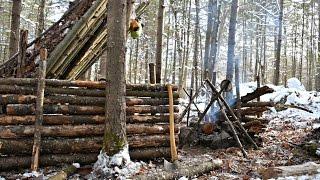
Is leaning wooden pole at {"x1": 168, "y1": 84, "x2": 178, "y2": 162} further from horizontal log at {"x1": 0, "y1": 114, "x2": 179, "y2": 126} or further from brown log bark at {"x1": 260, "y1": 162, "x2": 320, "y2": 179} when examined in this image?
brown log bark at {"x1": 260, "y1": 162, "x2": 320, "y2": 179}

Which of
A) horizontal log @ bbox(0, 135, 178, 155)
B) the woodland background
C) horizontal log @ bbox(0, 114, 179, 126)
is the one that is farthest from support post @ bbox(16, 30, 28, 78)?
the woodland background

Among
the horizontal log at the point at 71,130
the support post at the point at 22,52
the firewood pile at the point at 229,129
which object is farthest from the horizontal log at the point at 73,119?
the firewood pile at the point at 229,129

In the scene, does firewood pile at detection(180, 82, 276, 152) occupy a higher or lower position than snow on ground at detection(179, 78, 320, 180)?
higher

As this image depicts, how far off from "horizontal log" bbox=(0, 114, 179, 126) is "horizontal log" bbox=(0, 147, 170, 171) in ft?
2.03

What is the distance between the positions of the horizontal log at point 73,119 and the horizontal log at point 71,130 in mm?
108

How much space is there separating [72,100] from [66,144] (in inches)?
34.7

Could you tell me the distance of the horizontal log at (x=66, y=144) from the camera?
6359mm

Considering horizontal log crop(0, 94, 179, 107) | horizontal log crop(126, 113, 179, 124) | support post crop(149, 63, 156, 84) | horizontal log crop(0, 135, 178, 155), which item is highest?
support post crop(149, 63, 156, 84)

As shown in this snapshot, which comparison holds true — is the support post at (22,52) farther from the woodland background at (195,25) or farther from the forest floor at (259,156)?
the woodland background at (195,25)

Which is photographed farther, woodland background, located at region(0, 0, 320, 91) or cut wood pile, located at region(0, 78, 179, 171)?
woodland background, located at region(0, 0, 320, 91)

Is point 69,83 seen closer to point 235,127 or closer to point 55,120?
point 55,120

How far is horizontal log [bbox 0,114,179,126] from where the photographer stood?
6.46m

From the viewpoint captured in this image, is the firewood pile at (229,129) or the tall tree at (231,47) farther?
the tall tree at (231,47)

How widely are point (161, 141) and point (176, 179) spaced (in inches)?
60.9
